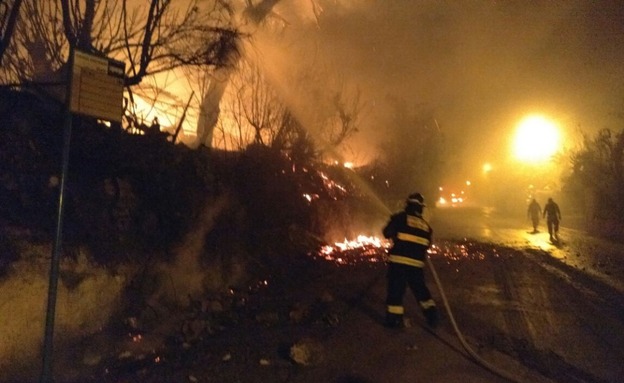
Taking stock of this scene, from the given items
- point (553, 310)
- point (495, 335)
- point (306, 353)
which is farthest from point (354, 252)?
Answer: point (306, 353)

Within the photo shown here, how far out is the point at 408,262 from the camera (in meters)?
6.57

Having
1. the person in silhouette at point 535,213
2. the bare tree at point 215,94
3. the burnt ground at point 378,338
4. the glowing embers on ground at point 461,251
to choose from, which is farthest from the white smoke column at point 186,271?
the person in silhouette at point 535,213

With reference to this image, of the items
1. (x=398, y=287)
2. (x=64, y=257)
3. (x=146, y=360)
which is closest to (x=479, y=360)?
(x=398, y=287)

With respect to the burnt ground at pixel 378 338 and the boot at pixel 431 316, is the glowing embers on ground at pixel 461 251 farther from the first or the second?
the boot at pixel 431 316

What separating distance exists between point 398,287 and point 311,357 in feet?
5.29

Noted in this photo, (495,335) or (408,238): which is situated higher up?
(408,238)

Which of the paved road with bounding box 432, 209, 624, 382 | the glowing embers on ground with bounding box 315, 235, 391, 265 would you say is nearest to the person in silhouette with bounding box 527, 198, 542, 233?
the paved road with bounding box 432, 209, 624, 382

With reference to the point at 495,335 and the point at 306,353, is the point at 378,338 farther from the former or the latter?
the point at 495,335

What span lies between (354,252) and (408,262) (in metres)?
5.10

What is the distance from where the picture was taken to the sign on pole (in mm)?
4137

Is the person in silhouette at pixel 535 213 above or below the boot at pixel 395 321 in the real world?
above

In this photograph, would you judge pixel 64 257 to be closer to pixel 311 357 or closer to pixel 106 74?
pixel 106 74

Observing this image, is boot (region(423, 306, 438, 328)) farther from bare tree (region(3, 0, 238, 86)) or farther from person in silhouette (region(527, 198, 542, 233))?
person in silhouette (region(527, 198, 542, 233))

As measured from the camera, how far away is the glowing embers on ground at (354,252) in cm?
1045
